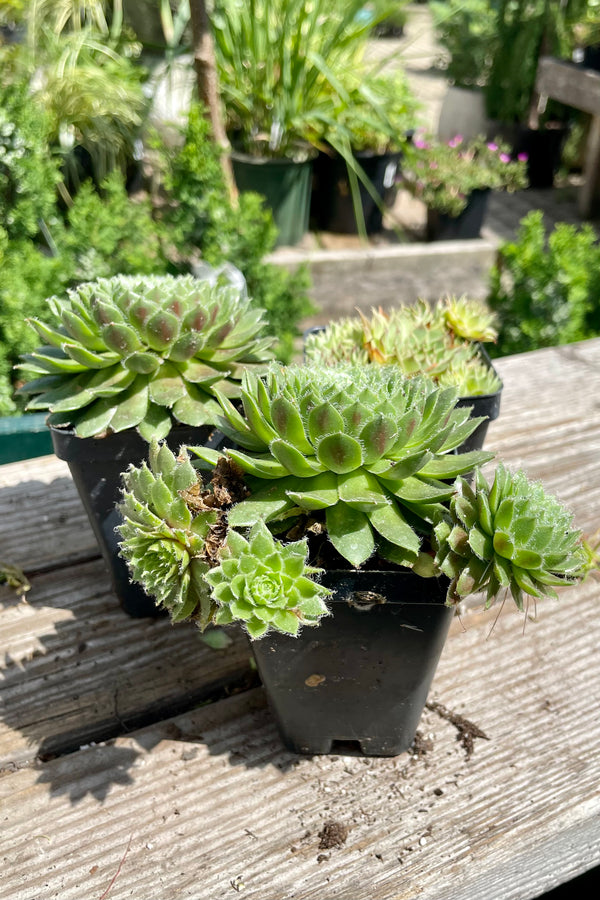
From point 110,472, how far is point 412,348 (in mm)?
499

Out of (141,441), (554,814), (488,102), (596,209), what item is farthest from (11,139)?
(488,102)

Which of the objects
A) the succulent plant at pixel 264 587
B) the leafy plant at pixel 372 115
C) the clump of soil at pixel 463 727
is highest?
the leafy plant at pixel 372 115

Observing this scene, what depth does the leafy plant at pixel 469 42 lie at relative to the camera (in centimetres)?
612

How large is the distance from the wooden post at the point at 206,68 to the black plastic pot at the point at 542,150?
3453mm

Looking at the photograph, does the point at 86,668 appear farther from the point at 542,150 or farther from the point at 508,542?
the point at 542,150

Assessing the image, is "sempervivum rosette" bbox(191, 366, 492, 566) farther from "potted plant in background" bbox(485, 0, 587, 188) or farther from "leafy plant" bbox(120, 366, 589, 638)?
"potted plant in background" bbox(485, 0, 587, 188)

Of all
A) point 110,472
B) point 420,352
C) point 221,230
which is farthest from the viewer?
point 221,230

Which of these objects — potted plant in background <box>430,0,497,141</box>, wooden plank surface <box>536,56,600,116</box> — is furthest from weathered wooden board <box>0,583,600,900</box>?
potted plant in background <box>430,0,497,141</box>

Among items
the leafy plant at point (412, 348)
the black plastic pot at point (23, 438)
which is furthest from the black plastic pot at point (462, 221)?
the leafy plant at point (412, 348)

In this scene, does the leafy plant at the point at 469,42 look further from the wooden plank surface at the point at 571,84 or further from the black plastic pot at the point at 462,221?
the black plastic pot at the point at 462,221

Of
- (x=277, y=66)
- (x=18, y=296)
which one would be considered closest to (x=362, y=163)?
(x=277, y=66)

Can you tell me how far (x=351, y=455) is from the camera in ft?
2.46

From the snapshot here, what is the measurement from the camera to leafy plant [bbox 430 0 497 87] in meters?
6.12

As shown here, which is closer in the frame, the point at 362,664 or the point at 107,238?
the point at 362,664
